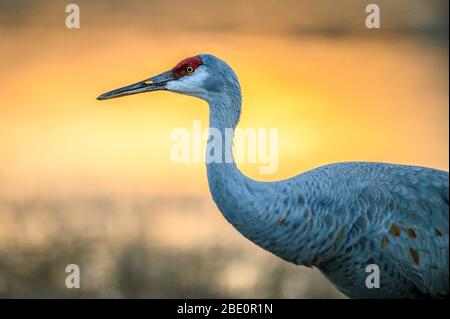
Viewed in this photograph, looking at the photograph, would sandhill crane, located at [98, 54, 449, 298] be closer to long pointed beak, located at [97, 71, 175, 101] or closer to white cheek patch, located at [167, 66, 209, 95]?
white cheek patch, located at [167, 66, 209, 95]

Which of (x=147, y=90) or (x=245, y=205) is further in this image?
(x=147, y=90)

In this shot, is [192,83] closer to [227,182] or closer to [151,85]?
[151,85]

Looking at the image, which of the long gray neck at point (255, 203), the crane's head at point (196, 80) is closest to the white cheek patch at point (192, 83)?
the crane's head at point (196, 80)

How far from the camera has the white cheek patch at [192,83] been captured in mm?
4438

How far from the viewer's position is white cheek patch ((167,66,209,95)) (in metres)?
4.44

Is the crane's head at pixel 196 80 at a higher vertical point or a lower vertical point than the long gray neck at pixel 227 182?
higher

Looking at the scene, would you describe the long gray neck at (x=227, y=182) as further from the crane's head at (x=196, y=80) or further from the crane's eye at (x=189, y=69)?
the crane's eye at (x=189, y=69)

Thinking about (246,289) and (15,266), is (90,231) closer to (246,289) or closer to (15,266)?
(15,266)

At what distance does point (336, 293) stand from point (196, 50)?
2332 mm

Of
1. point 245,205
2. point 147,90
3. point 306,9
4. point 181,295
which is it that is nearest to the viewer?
point 245,205

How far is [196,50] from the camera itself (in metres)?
7.25

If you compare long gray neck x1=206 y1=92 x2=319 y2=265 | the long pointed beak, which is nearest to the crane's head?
the long pointed beak

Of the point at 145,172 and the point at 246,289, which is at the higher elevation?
the point at 145,172
